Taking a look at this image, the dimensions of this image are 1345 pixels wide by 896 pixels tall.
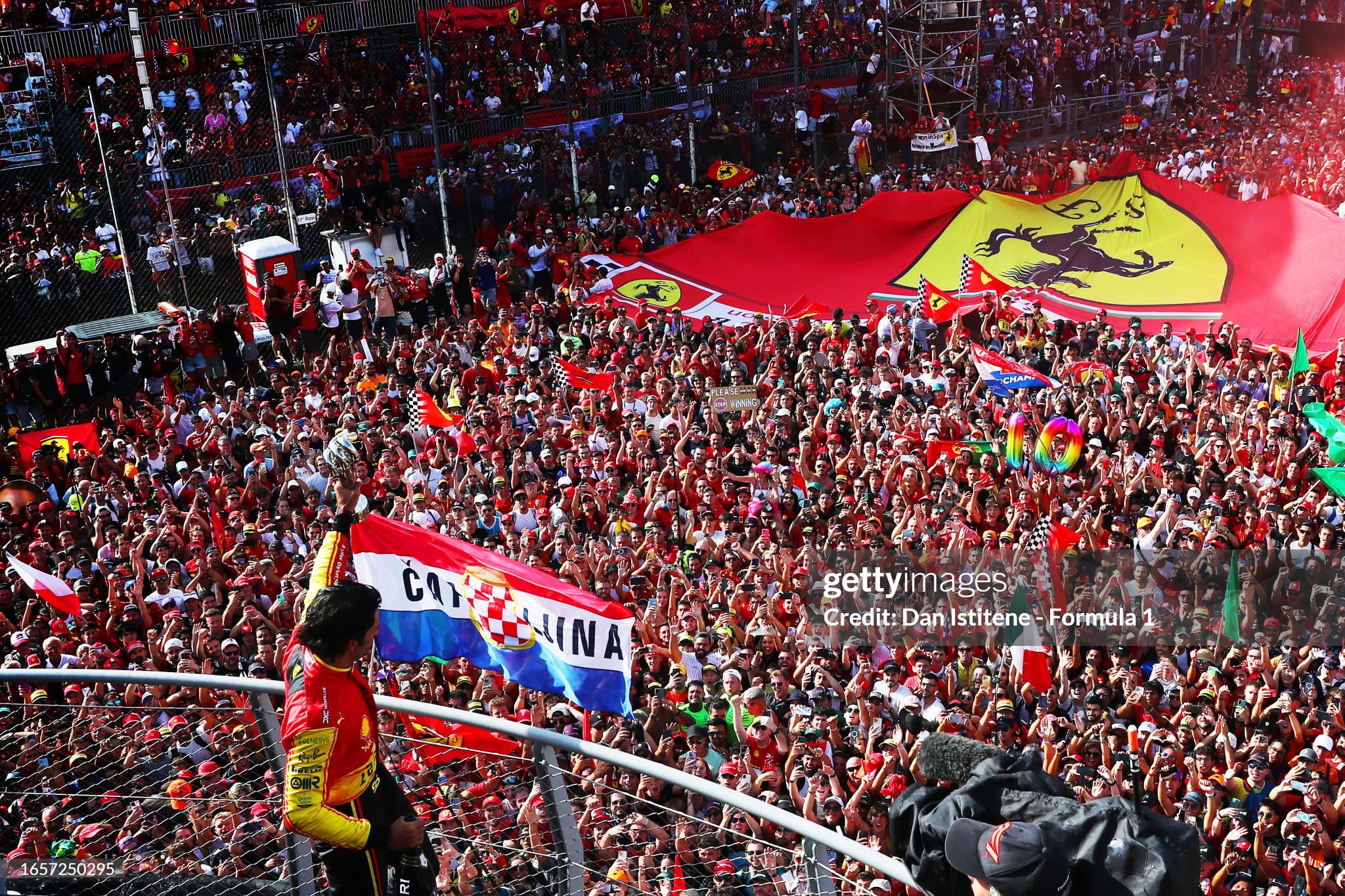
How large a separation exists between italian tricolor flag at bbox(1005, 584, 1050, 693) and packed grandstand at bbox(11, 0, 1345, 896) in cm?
4

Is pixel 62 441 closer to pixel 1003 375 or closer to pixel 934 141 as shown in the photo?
pixel 1003 375

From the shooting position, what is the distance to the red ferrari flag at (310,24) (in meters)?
23.5

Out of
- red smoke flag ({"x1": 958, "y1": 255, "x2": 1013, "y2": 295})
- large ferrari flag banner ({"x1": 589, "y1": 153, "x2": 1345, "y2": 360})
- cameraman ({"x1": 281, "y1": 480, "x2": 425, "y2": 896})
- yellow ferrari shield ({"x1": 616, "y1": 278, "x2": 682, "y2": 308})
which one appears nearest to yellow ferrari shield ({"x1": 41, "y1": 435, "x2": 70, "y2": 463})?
yellow ferrari shield ({"x1": 616, "y1": 278, "x2": 682, "y2": 308})

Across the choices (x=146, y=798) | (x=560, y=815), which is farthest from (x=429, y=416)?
(x=560, y=815)

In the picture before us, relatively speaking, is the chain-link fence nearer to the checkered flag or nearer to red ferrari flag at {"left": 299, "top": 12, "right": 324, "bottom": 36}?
the checkered flag

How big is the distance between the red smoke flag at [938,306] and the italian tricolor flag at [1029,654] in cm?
709

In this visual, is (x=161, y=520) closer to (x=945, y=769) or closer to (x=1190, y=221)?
(x=945, y=769)

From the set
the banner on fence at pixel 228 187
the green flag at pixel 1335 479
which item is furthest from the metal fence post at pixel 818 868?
the banner on fence at pixel 228 187

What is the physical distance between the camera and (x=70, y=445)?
13.6 m

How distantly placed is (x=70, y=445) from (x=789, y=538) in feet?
24.9

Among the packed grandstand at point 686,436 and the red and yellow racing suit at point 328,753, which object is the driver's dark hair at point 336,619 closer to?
the red and yellow racing suit at point 328,753

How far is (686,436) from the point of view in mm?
12742

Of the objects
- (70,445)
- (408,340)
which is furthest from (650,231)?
(70,445)

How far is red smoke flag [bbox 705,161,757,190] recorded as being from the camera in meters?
23.0
